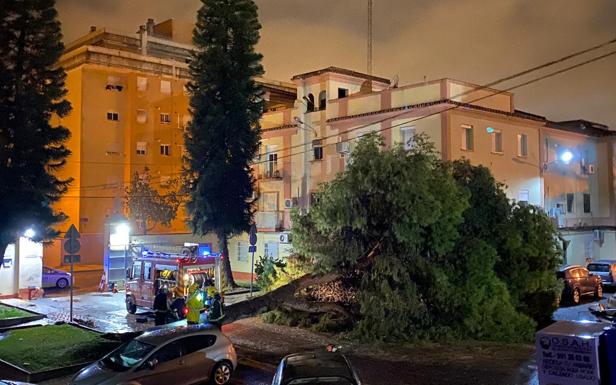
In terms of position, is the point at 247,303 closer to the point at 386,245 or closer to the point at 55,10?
the point at 386,245

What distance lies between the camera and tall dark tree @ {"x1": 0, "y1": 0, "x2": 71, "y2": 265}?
2077 centimetres

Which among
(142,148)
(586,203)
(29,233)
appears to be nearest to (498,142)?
(586,203)

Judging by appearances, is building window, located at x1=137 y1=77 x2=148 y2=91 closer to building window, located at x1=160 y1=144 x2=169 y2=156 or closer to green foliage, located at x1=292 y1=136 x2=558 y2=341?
building window, located at x1=160 y1=144 x2=169 y2=156

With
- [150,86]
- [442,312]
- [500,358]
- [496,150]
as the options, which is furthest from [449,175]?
[150,86]

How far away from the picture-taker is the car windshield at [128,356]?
10565mm

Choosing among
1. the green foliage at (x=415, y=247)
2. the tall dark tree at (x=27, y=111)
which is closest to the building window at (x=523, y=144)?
the green foliage at (x=415, y=247)

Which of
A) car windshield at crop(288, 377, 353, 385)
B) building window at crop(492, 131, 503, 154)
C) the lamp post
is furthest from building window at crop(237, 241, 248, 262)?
car windshield at crop(288, 377, 353, 385)

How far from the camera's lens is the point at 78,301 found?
77.6ft

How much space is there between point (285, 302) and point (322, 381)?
9255 millimetres

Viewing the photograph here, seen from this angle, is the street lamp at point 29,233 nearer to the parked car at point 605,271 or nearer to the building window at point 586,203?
the parked car at point 605,271

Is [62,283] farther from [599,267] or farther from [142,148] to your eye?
[599,267]

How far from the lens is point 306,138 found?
107 feet

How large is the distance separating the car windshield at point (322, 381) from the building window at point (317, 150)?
24.2m

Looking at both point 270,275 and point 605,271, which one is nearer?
point 270,275
